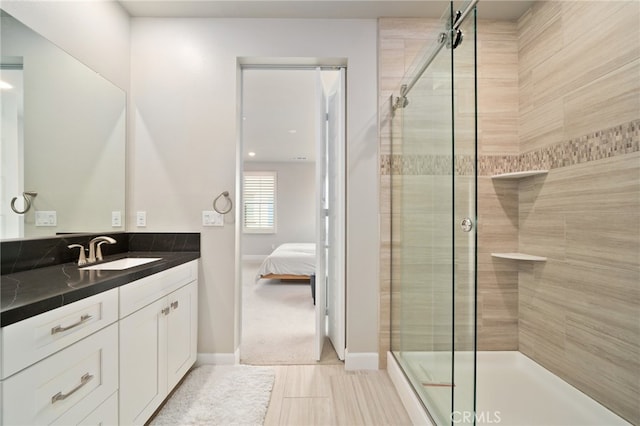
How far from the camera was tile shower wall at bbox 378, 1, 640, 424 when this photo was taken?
1476mm

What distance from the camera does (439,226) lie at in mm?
1406

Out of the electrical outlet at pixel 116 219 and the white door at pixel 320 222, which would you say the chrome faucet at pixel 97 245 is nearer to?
→ the electrical outlet at pixel 116 219

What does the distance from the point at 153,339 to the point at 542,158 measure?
2.74m

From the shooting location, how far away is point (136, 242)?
2230 millimetres

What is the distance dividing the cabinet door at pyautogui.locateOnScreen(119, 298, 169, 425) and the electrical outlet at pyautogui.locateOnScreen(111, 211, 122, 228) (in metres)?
0.82

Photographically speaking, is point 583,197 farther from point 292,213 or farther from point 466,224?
point 292,213

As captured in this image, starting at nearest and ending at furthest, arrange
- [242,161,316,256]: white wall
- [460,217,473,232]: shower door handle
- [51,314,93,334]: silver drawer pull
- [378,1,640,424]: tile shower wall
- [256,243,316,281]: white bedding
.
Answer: [51,314,93,334]: silver drawer pull, [460,217,473,232]: shower door handle, [378,1,640,424]: tile shower wall, [256,243,316,281]: white bedding, [242,161,316,256]: white wall

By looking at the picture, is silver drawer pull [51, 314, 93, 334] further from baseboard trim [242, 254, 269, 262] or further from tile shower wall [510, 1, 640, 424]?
baseboard trim [242, 254, 269, 262]

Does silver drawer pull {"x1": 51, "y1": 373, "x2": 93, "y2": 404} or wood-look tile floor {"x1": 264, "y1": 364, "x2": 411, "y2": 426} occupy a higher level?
silver drawer pull {"x1": 51, "y1": 373, "x2": 93, "y2": 404}

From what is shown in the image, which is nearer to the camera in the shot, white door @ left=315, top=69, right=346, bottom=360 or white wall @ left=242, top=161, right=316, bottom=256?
white door @ left=315, top=69, right=346, bottom=360

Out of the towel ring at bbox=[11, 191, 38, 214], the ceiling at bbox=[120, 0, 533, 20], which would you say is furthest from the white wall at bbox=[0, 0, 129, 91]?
the towel ring at bbox=[11, 191, 38, 214]

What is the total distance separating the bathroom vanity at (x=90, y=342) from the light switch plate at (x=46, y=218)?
243 millimetres

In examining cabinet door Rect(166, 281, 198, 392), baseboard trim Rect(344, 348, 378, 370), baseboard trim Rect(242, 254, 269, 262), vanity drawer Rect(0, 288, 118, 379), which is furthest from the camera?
baseboard trim Rect(242, 254, 269, 262)

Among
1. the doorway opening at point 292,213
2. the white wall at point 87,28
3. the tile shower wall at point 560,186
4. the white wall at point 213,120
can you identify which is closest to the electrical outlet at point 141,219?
the white wall at point 213,120
